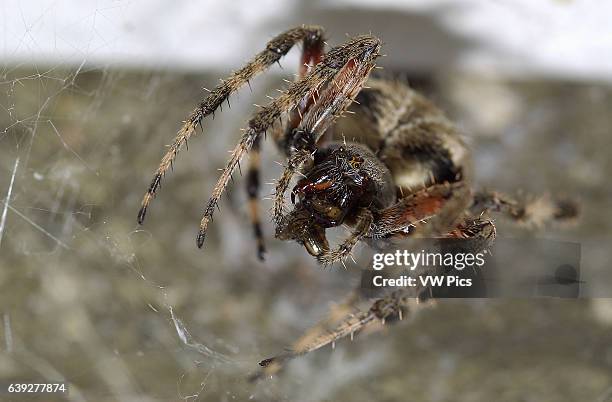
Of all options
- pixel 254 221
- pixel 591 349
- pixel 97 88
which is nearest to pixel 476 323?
pixel 591 349

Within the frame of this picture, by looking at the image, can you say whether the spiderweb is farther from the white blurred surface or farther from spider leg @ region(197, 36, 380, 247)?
spider leg @ region(197, 36, 380, 247)

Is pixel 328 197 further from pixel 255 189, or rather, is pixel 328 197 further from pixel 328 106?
pixel 255 189

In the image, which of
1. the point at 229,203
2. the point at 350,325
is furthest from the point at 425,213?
the point at 229,203

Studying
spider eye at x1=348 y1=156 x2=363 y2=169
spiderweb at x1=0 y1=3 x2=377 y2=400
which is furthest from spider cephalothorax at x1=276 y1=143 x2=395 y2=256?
spiderweb at x1=0 y1=3 x2=377 y2=400

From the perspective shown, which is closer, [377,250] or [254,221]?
[377,250]

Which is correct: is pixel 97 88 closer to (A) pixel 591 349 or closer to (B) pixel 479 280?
(B) pixel 479 280
